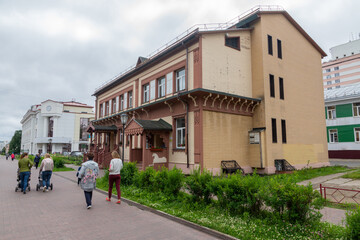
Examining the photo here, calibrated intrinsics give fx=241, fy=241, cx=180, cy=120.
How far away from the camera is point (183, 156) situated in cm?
1566

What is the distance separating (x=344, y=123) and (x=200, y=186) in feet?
97.0

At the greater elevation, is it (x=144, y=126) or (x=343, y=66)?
(x=343, y=66)

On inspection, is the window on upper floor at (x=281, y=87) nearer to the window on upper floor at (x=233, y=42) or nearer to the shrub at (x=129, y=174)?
the window on upper floor at (x=233, y=42)

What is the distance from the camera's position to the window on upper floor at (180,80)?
16.9 metres

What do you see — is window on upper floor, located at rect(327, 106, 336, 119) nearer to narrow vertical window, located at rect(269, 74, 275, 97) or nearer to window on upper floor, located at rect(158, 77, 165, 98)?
narrow vertical window, located at rect(269, 74, 275, 97)

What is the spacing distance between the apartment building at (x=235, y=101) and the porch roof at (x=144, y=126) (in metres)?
0.07

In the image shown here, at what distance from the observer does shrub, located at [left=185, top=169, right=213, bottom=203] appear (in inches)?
293

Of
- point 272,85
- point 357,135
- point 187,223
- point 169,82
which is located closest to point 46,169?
point 187,223

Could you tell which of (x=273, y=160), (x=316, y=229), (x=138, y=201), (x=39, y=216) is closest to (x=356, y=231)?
(x=316, y=229)

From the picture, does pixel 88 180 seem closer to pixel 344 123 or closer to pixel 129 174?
pixel 129 174

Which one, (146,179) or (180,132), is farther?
(180,132)

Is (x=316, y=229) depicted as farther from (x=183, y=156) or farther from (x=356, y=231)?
(x=183, y=156)

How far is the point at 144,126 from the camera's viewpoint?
1573cm

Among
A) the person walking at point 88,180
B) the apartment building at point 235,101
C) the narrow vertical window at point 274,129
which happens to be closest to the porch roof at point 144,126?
the apartment building at point 235,101
